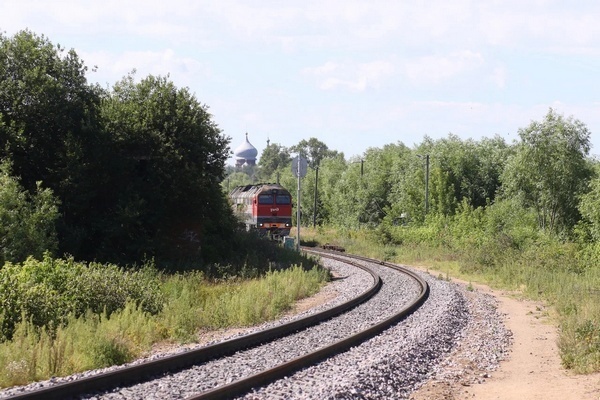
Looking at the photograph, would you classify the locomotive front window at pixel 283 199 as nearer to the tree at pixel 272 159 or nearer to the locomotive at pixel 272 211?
the locomotive at pixel 272 211

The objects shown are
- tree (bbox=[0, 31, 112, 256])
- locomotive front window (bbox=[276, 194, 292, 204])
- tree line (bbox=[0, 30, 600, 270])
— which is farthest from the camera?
locomotive front window (bbox=[276, 194, 292, 204])

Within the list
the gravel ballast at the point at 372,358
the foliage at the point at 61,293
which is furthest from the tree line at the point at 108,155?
the gravel ballast at the point at 372,358

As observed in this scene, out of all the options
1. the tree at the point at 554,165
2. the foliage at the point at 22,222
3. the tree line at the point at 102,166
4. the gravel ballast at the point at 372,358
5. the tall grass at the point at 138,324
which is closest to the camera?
the gravel ballast at the point at 372,358

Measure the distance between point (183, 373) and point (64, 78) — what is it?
1786cm

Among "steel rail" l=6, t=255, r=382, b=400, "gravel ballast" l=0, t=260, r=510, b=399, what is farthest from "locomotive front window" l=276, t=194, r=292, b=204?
"steel rail" l=6, t=255, r=382, b=400

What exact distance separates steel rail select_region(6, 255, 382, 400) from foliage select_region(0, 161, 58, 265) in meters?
9.19

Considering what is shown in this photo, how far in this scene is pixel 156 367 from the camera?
1023cm

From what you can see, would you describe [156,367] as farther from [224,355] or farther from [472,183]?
[472,183]

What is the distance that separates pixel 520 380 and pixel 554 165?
1277 inches

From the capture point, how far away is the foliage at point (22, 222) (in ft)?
63.8

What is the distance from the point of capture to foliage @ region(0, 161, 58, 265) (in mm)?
19438

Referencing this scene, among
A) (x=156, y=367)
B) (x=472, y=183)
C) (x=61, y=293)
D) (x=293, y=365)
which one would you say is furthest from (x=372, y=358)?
(x=472, y=183)

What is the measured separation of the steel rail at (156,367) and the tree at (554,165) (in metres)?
30.2

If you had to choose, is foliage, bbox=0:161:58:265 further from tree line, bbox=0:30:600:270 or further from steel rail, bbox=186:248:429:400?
steel rail, bbox=186:248:429:400
